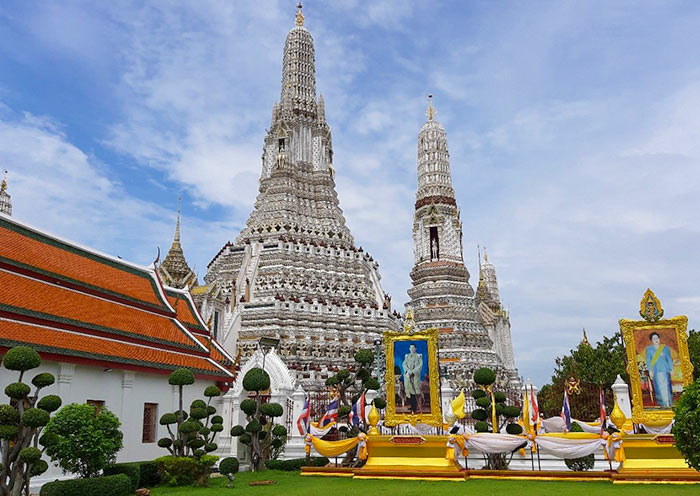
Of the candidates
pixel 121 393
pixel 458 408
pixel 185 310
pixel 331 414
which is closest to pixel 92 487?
pixel 121 393

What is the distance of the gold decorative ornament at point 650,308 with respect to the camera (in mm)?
17484

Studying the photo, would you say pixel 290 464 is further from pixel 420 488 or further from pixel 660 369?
pixel 660 369

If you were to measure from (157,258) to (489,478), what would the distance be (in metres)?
14.3

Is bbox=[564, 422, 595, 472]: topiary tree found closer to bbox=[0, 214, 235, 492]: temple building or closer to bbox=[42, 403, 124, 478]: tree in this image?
bbox=[0, 214, 235, 492]: temple building

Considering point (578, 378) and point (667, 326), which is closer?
point (667, 326)

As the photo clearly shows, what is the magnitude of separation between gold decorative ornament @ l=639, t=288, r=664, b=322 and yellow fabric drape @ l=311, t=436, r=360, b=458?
9.63 m

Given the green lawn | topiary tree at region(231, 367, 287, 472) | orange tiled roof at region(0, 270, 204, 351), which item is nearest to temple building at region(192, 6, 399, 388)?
orange tiled roof at region(0, 270, 204, 351)

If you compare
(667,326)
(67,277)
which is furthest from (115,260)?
(667,326)

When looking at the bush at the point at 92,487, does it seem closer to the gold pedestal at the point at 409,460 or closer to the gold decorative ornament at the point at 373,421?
→ the gold pedestal at the point at 409,460

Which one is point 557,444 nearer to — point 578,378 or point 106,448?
point 106,448

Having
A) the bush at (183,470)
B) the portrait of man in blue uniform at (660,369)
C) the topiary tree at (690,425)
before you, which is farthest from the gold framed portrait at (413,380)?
the topiary tree at (690,425)

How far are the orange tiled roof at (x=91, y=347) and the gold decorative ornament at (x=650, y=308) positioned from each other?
1431cm

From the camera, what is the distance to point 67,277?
1723 centimetres

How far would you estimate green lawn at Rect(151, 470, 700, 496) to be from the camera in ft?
40.9
